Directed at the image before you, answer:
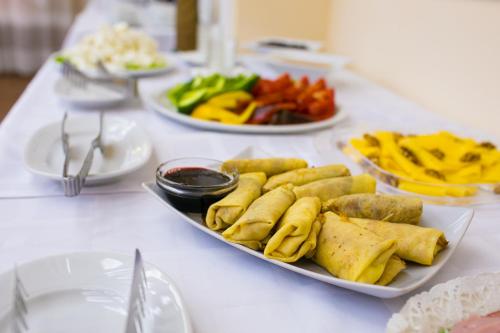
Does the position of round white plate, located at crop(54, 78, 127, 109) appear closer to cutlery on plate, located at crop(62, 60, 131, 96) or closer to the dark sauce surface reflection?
cutlery on plate, located at crop(62, 60, 131, 96)

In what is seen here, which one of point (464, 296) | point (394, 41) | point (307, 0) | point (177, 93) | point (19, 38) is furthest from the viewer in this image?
point (19, 38)

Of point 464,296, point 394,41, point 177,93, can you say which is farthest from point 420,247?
point 394,41

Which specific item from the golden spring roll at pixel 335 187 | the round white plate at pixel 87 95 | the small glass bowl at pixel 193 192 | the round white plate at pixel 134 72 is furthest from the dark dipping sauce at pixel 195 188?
the round white plate at pixel 134 72

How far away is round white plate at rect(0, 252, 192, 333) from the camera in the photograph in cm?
47

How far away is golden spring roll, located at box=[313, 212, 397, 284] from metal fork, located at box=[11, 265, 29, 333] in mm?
312

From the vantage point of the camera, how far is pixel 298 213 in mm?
581

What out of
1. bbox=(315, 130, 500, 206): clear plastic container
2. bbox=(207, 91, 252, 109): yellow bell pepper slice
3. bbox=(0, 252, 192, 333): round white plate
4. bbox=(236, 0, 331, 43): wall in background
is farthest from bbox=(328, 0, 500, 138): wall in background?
bbox=(0, 252, 192, 333): round white plate

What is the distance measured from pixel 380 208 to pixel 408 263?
3.4 inches

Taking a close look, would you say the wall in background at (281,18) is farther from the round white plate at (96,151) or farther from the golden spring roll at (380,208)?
the golden spring roll at (380,208)

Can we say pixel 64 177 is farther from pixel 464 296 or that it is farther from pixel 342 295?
pixel 464 296

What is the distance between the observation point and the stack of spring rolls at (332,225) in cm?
54

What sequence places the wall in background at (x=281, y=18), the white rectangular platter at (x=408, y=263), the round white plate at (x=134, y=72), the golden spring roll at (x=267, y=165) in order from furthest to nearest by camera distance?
the wall in background at (x=281, y=18) < the round white plate at (x=134, y=72) < the golden spring roll at (x=267, y=165) < the white rectangular platter at (x=408, y=263)

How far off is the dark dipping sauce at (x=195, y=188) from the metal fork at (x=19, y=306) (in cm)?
23

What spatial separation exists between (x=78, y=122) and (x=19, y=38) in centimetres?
388
